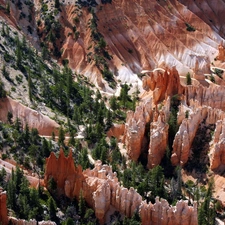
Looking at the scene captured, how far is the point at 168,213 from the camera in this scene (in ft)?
180

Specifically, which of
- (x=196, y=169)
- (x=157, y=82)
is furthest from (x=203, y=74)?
(x=196, y=169)

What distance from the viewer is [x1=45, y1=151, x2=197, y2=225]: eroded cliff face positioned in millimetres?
54906

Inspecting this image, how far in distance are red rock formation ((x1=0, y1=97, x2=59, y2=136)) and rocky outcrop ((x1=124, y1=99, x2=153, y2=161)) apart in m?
10.3

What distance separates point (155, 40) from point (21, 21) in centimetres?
2580

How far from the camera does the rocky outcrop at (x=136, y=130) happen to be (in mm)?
71062

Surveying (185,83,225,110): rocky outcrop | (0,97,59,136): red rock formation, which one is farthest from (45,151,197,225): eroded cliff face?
(185,83,225,110): rocky outcrop

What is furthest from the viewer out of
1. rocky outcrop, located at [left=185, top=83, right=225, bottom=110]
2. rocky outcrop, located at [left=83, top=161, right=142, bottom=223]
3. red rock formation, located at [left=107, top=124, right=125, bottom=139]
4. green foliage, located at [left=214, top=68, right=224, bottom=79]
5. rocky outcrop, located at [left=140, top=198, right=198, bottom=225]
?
green foliage, located at [left=214, top=68, right=224, bottom=79]

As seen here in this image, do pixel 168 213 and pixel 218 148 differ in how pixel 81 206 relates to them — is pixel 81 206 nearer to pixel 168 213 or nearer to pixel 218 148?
pixel 168 213

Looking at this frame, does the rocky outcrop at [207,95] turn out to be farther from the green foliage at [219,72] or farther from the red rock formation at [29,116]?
the green foliage at [219,72]

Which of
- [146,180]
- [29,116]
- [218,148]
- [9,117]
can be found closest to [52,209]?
[146,180]

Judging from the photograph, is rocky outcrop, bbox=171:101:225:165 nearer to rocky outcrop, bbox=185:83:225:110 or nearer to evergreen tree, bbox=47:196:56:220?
rocky outcrop, bbox=185:83:225:110

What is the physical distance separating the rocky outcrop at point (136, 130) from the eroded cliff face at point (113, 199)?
535 inches

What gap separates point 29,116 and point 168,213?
93.9 feet

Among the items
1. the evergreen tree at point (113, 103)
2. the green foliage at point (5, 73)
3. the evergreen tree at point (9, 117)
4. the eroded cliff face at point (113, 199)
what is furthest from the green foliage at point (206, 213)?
the green foliage at point (5, 73)
